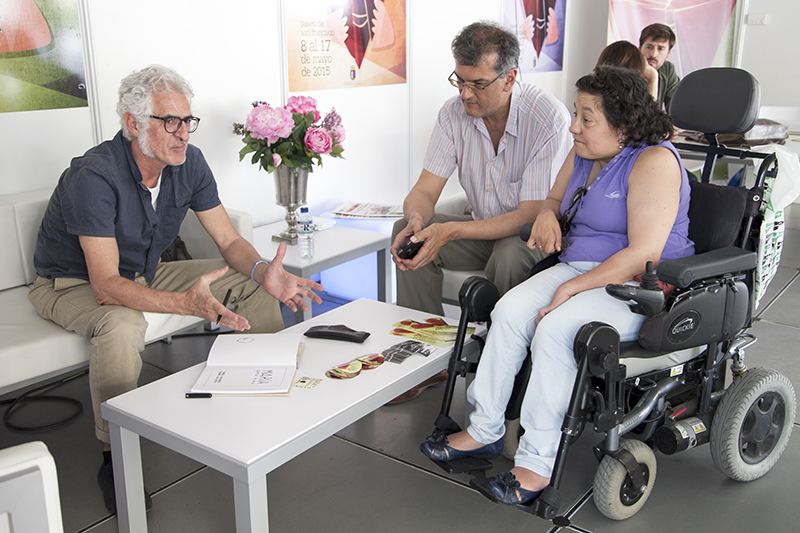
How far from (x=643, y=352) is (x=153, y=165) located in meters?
1.55

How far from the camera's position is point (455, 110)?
→ 8.73ft

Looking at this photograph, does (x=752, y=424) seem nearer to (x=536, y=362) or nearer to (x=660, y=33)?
(x=536, y=362)

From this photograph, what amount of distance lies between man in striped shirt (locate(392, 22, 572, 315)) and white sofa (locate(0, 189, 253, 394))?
70cm

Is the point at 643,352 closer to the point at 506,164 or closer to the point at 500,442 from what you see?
the point at 500,442

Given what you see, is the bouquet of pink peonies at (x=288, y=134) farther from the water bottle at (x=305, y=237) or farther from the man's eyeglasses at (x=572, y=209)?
the man's eyeglasses at (x=572, y=209)

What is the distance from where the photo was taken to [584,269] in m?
2.04

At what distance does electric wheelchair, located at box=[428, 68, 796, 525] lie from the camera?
1654mm

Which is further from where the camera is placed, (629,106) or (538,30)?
(538,30)

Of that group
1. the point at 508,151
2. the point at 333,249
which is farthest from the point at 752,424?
the point at 333,249

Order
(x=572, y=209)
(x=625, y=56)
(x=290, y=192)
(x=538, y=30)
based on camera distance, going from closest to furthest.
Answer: (x=572, y=209) < (x=290, y=192) < (x=625, y=56) < (x=538, y=30)

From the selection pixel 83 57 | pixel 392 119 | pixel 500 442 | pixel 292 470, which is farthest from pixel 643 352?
pixel 392 119

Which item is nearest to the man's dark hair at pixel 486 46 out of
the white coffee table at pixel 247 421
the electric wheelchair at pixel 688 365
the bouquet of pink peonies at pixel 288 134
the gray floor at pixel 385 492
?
the electric wheelchair at pixel 688 365

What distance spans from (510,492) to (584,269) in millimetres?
706

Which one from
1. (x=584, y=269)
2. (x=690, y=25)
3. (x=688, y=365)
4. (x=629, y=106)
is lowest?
(x=688, y=365)
